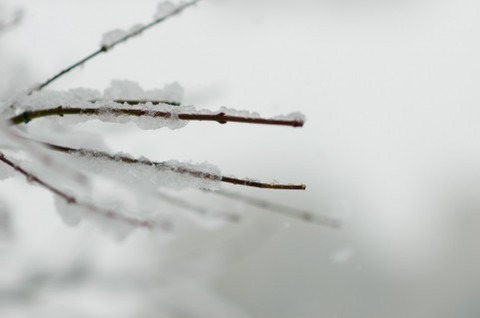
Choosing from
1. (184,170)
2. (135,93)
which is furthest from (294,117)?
(135,93)

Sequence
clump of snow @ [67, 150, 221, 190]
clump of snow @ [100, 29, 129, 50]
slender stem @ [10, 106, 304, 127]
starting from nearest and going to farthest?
1. slender stem @ [10, 106, 304, 127]
2. clump of snow @ [67, 150, 221, 190]
3. clump of snow @ [100, 29, 129, 50]

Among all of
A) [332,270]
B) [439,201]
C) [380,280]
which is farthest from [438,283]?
[439,201]

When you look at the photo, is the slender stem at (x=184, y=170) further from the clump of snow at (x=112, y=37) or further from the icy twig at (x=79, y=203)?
the clump of snow at (x=112, y=37)

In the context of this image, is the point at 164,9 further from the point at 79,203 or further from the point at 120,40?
the point at 79,203

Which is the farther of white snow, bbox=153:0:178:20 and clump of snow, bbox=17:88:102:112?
white snow, bbox=153:0:178:20

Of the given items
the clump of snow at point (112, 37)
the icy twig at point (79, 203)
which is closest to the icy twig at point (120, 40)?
the clump of snow at point (112, 37)

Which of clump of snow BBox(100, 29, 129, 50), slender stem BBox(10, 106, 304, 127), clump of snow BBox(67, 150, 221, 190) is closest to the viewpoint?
slender stem BBox(10, 106, 304, 127)

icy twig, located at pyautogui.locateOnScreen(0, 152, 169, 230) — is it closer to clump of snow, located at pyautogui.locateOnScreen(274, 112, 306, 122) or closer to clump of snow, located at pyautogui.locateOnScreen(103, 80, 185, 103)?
clump of snow, located at pyautogui.locateOnScreen(103, 80, 185, 103)

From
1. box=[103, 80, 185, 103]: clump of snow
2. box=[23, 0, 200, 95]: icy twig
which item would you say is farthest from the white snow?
box=[103, 80, 185, 103]: clump of snow
